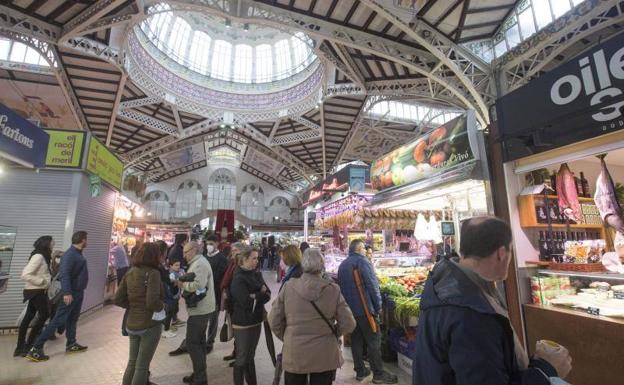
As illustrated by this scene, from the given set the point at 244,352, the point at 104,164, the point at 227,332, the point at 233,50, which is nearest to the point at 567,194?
the point at 244,352

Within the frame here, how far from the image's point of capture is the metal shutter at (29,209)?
5379 mm

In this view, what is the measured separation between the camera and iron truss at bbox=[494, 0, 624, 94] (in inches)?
297

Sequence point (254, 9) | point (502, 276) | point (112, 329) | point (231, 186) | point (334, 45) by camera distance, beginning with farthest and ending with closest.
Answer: point (231, 186)
point (334, 45)
point (254, 9)
point (112, 329)
point (502, 276)

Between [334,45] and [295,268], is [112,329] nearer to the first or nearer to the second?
[295,268]

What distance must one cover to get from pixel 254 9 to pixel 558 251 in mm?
9918

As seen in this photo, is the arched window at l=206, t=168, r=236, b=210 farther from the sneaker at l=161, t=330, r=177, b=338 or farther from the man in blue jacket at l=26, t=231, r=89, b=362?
the man in blue jacket at l=26, t=231, r=89, b=362

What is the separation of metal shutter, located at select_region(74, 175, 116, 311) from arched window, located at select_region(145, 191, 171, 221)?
22.2 meters

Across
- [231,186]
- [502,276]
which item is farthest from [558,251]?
[231,186]

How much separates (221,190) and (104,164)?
22.4 metres

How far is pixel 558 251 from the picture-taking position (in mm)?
2955

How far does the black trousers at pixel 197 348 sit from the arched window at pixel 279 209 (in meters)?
26.9

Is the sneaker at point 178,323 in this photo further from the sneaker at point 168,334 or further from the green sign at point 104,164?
the green sign at point 104,164

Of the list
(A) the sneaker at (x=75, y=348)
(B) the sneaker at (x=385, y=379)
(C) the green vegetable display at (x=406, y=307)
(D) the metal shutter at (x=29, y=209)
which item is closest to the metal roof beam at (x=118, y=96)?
(D) the metal shutter at (x=29, y=209)

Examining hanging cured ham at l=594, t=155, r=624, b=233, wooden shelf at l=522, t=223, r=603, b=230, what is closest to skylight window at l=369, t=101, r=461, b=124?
wooden shelf at l=522, t=223, r=603, b=230
